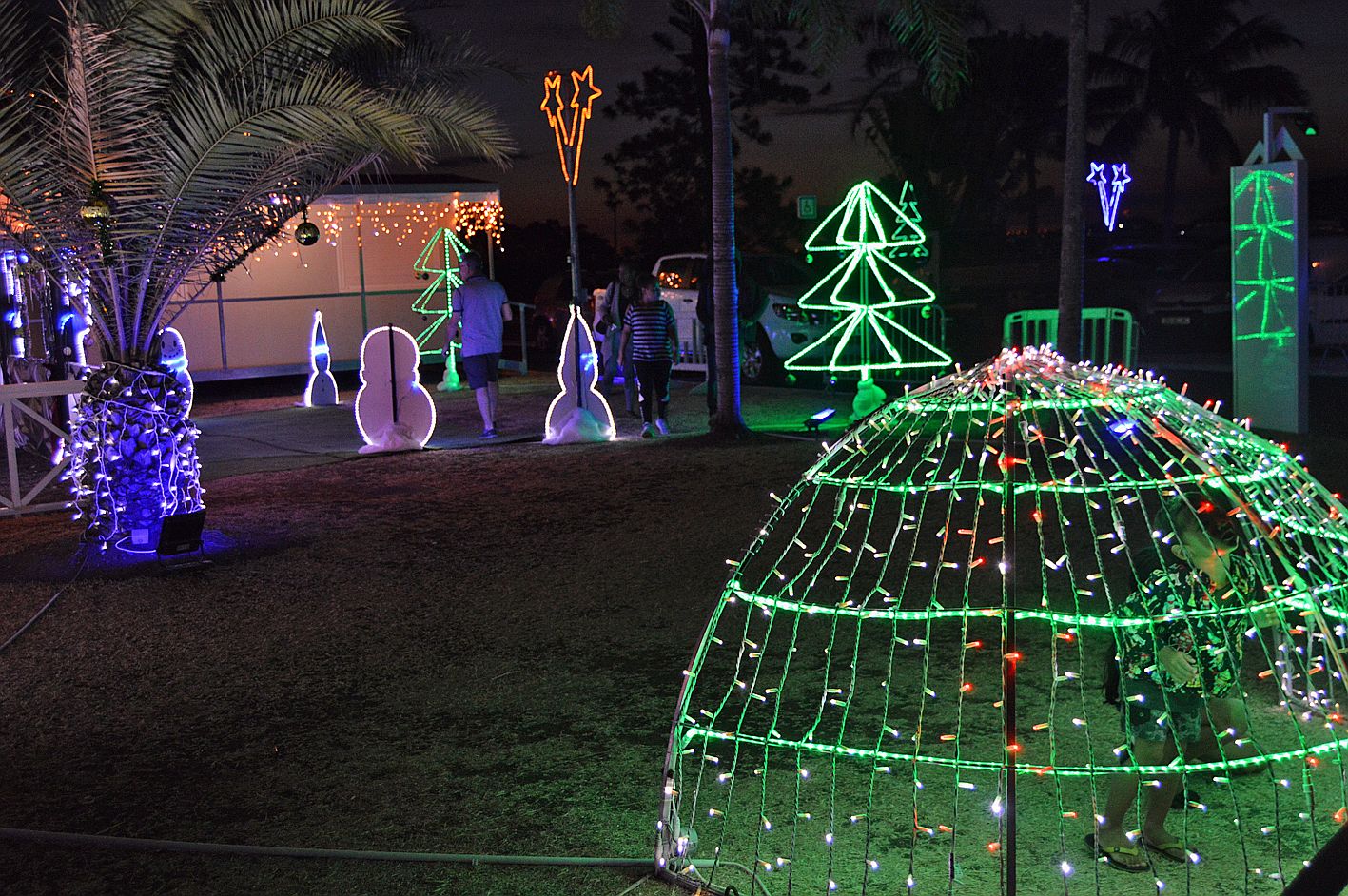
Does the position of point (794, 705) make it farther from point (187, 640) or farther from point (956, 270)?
point (956, 270)

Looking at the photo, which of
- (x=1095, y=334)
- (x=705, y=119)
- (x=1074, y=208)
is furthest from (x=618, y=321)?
(x=1074, y=208)

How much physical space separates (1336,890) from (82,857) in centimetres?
393

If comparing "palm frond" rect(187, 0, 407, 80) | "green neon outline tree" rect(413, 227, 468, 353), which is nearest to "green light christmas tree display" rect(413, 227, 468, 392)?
"green neon outline tree" rect(413, 227, 468, 353)

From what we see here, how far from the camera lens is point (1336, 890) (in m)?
1.81

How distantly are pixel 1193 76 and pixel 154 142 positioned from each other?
3445 centimetres

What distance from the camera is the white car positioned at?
1872 cm

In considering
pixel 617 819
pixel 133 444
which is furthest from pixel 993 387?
pixel 133 444

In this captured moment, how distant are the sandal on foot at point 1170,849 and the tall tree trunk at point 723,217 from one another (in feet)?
30.4

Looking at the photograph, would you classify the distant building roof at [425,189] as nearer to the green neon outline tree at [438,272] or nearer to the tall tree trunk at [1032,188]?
the green neon outline tree at [438,272]

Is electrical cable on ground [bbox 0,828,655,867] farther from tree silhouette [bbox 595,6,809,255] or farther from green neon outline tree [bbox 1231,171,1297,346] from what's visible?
tree silhouette [bbox 595,6,809,255]

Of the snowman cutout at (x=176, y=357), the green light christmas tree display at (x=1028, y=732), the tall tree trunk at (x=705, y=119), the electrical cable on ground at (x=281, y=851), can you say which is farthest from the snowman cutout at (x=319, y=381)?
the electrical cable on ground at (x=281, y=851)

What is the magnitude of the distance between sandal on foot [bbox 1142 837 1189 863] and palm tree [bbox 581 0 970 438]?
30.4 ft

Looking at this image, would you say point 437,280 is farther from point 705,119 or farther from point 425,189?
point 705,119

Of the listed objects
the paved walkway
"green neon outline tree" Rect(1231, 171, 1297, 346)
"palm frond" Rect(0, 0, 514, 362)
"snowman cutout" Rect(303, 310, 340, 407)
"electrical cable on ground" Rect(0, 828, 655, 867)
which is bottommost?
"electrical cable on ground" Rect(0, 828, 655, 867)
